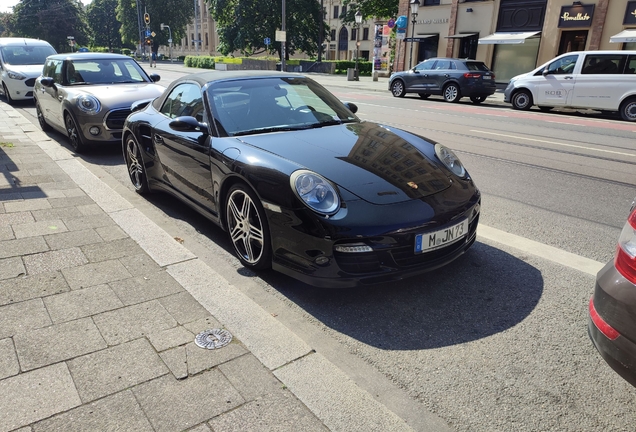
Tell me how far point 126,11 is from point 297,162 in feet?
297

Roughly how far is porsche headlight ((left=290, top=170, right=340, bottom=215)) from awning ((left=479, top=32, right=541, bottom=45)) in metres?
25.2

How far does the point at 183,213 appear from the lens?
17.2 ft

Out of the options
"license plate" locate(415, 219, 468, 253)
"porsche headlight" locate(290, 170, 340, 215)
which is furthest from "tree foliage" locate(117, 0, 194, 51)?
"license plate" locate(415, 219, 468, 253)

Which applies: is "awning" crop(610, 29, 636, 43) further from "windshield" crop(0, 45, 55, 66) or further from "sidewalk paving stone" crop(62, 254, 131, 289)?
"sidewalk paving stone" crop(62, 254, 131, 289)

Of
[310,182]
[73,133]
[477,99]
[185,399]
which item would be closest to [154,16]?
[477,99]

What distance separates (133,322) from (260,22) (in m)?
54.0

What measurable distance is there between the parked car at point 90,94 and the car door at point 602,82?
12.5 m

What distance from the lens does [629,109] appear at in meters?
14.1

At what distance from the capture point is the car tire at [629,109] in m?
14.0

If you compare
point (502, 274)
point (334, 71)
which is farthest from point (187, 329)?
point (334, 71)

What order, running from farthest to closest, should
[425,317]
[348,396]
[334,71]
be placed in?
[334,71], [425,317], [348,396]

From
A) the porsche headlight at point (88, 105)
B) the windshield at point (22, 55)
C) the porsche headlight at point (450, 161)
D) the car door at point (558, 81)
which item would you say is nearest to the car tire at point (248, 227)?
the porsche headlight at point (450, 161)

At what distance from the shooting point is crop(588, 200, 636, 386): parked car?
1.97 m

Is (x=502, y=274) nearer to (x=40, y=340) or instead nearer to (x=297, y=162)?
(x=297, y=162)
